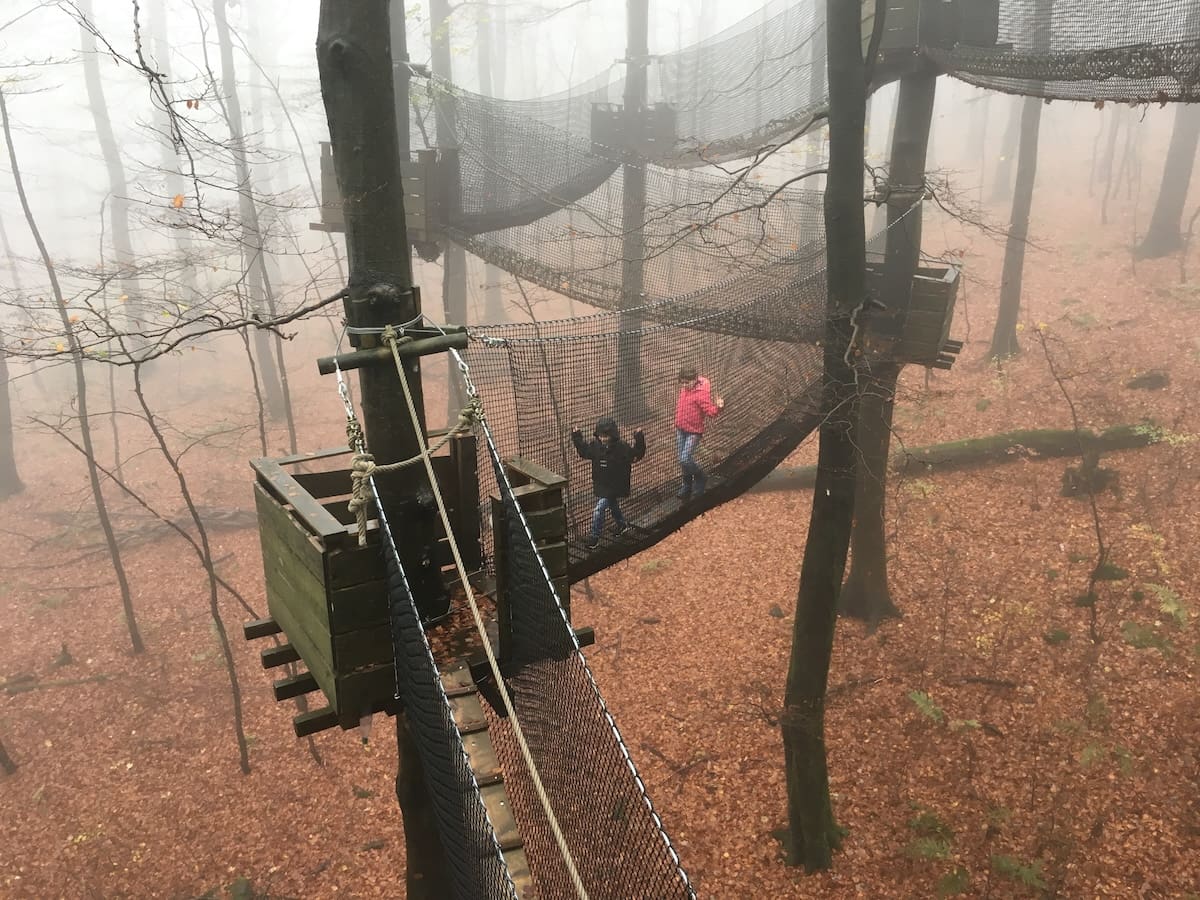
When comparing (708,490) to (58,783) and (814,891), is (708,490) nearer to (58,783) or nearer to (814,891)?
(814,891)

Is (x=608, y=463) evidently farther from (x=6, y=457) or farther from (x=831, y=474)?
(x=6, y=457)

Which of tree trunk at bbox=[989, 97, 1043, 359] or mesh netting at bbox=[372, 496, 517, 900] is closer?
mesh netting at bbox=[372, 496, 517, 900]

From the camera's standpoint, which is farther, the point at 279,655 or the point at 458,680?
the point at 279,655

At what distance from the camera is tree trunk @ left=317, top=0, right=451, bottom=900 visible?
8.42ft

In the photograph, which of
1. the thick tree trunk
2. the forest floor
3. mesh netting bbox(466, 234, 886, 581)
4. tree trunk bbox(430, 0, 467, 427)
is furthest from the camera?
the thick tree trunk

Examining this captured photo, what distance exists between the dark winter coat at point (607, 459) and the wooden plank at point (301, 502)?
159 centimetres

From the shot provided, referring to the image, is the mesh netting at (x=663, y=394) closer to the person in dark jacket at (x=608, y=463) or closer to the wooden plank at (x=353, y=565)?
the person in dark jacket at (x=608, y=463)

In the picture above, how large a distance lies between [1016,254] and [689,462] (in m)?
7.92

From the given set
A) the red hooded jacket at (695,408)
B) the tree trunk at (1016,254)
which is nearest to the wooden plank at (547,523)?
the red hooded jacket at (695,408)

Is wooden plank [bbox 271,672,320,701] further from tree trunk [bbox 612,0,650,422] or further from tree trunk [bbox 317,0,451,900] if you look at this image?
tree trunk [bbox 612,0,650,422]

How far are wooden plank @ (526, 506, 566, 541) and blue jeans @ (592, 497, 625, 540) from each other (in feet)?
3.75

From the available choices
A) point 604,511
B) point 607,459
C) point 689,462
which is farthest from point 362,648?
point 689,462

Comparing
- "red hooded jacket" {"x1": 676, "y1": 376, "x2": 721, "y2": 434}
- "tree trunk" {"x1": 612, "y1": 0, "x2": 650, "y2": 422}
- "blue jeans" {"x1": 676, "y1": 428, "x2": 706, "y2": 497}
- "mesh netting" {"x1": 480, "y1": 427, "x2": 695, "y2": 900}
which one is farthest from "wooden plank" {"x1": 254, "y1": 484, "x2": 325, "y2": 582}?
"tree trunk" {"x1": 612, "y1": 0, "x2": 650, "y2": 422}

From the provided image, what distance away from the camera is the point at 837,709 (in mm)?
5727
